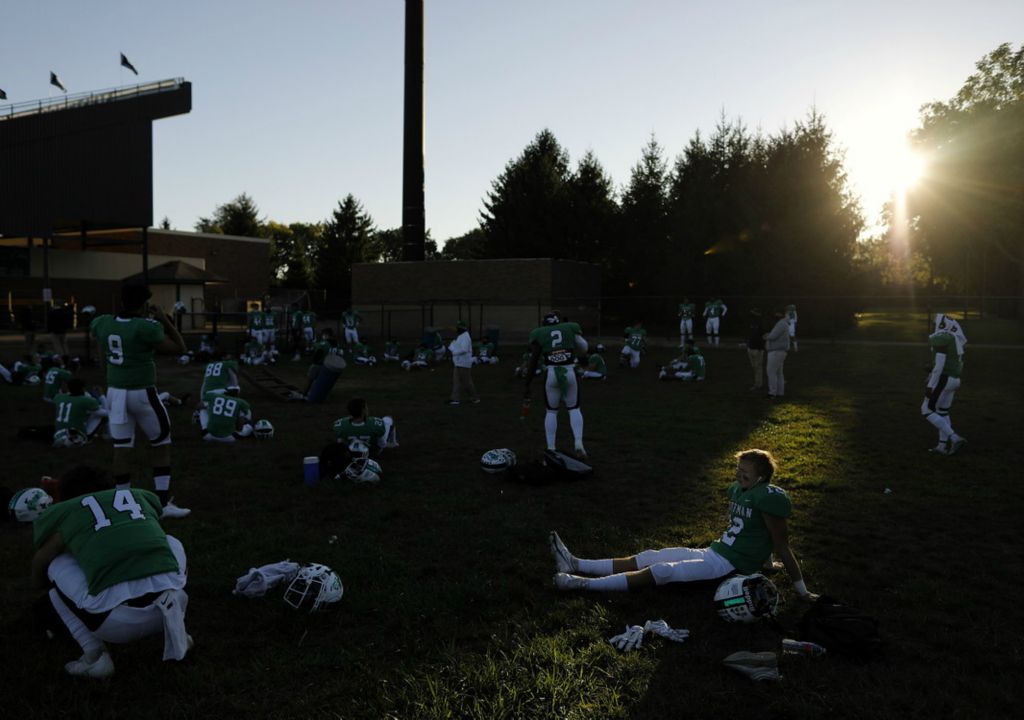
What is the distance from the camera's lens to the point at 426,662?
4.60 metres

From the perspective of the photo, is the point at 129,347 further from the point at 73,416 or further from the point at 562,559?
the point at 562,559

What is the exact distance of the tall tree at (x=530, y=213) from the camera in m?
51.9

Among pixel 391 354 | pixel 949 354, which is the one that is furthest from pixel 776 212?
pixel 949 354

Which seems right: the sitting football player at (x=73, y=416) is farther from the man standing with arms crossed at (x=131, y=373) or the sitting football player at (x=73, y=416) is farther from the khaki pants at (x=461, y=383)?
the khaki pants at (x=461, y=383)

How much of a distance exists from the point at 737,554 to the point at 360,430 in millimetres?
6366

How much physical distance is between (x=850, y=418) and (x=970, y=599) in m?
9.39

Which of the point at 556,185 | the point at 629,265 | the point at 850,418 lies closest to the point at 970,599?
the point at 850,418

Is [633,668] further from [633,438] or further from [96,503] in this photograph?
[633,438]

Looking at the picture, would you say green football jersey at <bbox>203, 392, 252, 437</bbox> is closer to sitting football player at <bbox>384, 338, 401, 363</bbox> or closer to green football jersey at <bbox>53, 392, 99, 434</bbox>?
green football jersey at <bbox>53, 392, 99, 434</bbox>

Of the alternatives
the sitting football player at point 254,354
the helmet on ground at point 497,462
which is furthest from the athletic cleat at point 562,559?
the sitting football player at point 254,354

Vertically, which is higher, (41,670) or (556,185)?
(556,185)

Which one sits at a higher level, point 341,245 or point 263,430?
point 341,245

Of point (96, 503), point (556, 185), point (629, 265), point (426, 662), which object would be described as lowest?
point (426, 662)

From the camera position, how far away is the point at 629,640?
189 inches
